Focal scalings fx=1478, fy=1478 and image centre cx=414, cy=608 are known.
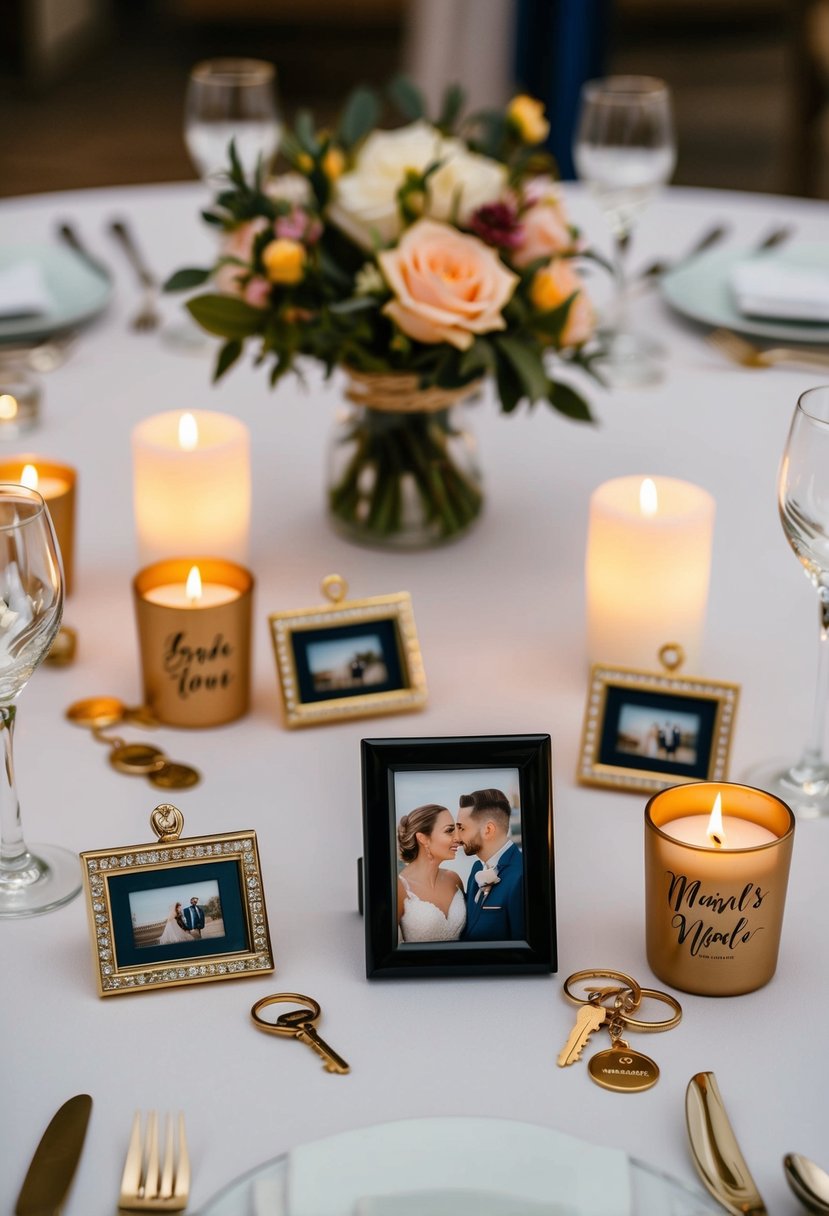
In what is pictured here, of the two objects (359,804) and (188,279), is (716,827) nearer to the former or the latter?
(359,804)

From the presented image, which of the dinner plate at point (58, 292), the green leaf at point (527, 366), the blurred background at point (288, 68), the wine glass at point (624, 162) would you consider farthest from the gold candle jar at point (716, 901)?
the blurred background at point (288, 68)

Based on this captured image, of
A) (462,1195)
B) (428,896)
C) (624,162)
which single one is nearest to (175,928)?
(428,896)

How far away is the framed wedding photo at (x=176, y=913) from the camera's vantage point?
81cm

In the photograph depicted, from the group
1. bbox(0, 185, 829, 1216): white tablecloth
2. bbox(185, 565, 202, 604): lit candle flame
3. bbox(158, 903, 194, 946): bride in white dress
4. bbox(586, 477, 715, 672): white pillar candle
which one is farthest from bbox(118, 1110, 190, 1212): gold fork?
bbox(586, 477, 715, 672): white pillar candle

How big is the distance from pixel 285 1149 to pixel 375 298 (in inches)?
26.6

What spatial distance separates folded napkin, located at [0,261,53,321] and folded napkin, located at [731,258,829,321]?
2.60 ft

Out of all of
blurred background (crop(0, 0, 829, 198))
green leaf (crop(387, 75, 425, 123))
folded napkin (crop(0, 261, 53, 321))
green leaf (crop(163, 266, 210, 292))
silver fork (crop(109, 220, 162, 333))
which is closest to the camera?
green leaf (crop(163, 266, 210, 292))

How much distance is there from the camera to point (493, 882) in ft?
2.70

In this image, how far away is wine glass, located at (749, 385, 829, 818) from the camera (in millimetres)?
918

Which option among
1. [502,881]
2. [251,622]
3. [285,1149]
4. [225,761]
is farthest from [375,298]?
[285,1149]

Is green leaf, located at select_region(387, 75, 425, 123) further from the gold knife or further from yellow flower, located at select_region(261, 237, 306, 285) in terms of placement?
the gold knife

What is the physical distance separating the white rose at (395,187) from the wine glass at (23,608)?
0.46 meters

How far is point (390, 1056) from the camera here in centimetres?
77

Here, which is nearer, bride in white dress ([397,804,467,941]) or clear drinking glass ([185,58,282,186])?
bride in white dress ([397,804,467,941])
